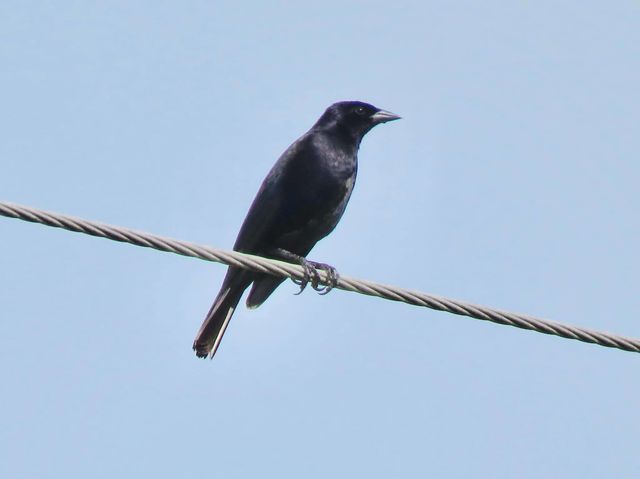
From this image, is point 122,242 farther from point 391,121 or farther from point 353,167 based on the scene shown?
point 391,121

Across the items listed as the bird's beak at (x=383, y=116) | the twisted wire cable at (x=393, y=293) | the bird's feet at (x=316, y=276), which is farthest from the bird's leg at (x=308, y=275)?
the bird's beak at (x=383, y=116)

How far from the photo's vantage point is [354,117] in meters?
8.43

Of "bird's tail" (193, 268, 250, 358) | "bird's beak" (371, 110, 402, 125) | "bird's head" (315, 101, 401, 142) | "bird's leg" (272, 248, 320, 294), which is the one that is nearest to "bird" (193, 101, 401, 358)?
"bird's tail" (193, 268, 250, 358)

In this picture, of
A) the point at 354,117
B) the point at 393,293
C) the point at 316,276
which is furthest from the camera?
the point at 354,117

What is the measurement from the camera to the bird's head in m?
8.27

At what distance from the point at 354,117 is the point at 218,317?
1.80 m

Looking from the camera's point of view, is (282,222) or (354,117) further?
(354,117)

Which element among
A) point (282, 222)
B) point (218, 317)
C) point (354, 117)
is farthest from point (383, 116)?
point (218, 317)

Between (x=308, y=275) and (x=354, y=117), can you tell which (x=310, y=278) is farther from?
(x=354, y=117)

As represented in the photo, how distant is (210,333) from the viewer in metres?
7.39

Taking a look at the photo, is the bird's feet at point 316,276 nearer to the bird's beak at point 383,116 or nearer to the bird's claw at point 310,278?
the bird's claw at point 310,278

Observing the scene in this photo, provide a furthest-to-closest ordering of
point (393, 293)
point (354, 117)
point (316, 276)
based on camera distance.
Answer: point (354, 117) → point (316, 276) → point (393, 293)

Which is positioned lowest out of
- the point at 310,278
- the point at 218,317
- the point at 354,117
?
the point at 218,317

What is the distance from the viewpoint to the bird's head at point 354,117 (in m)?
8.27
